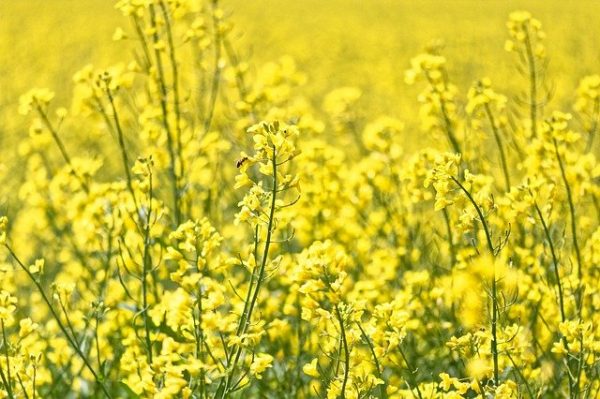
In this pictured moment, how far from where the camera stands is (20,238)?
698 cm

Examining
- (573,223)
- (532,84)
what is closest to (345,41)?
(532,84)

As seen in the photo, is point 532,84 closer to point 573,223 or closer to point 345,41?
point 573,223

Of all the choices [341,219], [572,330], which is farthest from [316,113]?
[572,330]

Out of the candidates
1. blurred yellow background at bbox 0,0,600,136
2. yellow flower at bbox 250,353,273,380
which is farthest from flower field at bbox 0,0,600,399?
blurred yellow background at bbox 0,0,600,136

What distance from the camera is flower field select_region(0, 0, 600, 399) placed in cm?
269

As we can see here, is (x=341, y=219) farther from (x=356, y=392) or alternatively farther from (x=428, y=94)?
(x=356, y=392)

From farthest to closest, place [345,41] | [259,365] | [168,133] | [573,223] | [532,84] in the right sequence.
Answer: [345,41]
[532,84]
[168,133]
[573,223]
[259,365]

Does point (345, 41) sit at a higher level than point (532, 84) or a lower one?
higher

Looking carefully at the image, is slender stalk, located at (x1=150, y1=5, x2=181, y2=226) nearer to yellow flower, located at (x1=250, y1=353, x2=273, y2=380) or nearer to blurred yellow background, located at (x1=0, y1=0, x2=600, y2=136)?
yellow flower, located at (x1=250, y1=353, x2=273, y2=380)

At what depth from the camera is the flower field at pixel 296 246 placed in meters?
2.69

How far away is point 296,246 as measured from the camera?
22.2ft

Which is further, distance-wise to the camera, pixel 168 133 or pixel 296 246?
pixel 296 246

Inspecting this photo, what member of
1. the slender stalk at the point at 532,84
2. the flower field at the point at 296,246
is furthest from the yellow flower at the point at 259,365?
the slender stalk at the point at 532,84

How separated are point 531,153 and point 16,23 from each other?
1754 cm
